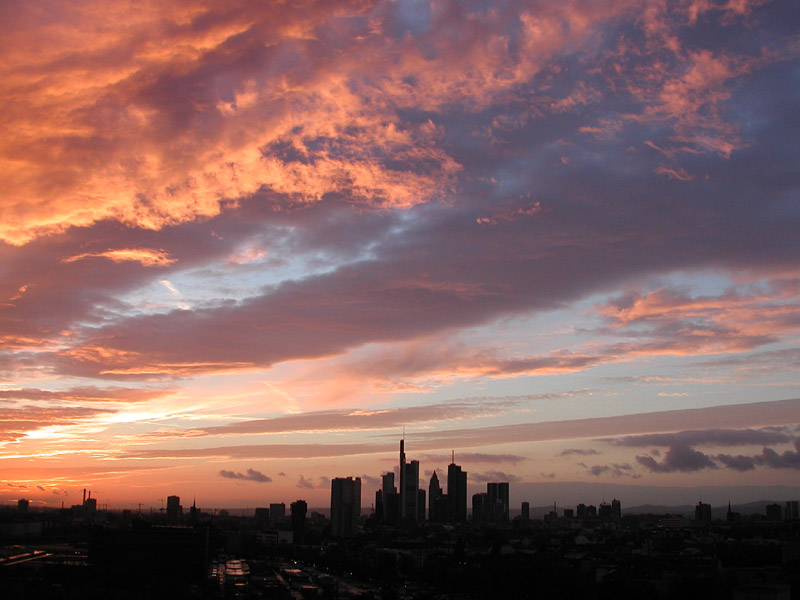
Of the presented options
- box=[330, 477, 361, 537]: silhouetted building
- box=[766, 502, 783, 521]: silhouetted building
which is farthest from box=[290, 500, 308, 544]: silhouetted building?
box=[766, 502, 783, 521]: silhouetted building

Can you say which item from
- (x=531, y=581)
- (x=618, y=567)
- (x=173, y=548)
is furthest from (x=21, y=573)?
(x=618, y=567)

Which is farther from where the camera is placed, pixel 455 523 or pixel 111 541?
pixel 455 523

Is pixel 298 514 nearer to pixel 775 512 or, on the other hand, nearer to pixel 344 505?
pixel 344 505

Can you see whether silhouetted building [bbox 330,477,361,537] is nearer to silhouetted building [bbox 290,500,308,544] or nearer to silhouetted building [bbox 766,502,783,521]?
silhouetted building [bbox 290,500,308,544]

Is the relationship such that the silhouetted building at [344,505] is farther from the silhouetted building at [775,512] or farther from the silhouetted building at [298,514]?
the silhouetted building at [775,512]

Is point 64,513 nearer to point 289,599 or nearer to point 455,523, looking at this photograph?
point 455,523

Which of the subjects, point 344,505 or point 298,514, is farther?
point 344,505

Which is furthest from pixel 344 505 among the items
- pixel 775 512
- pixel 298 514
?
pixel 775 512

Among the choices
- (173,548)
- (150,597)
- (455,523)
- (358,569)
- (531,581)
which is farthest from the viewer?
(455,523)
